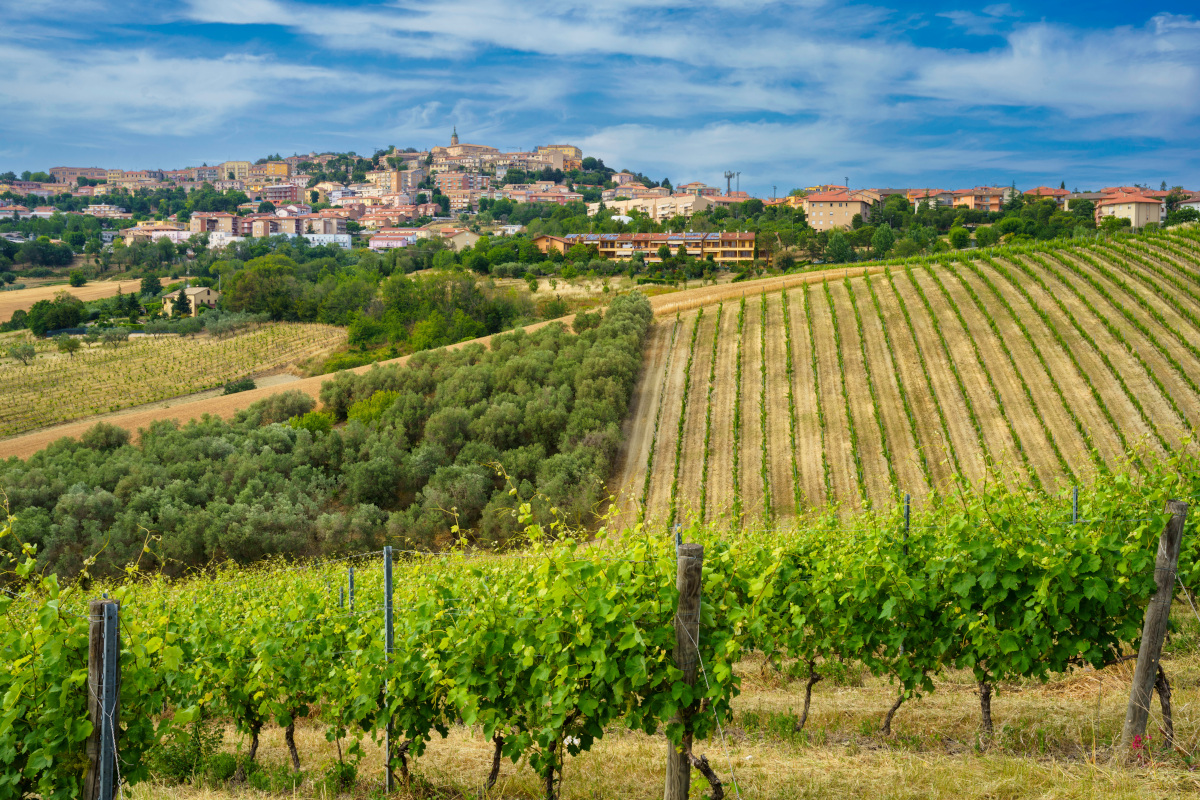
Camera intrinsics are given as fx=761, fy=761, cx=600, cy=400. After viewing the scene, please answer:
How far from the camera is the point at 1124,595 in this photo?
580 cm

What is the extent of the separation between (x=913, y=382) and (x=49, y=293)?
288 feet

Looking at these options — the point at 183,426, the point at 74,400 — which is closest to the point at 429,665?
the point at 183,426

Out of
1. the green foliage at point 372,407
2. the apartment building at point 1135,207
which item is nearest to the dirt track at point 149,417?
the green foliage at point 372,407

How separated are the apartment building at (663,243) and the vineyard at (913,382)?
40.7m

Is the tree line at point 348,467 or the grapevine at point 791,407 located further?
the tree line at point 348,467

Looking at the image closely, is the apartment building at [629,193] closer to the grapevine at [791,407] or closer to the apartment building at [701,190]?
the apartment building at [701,190]

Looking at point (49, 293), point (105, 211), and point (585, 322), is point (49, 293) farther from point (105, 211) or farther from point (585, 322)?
point (105, 211)

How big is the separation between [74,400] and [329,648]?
42.7 metres

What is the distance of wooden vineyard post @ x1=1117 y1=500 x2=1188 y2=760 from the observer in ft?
17.1

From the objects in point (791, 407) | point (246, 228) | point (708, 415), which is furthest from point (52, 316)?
point (246, 228)

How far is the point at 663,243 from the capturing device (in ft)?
270

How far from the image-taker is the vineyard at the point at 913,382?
73.6 ft

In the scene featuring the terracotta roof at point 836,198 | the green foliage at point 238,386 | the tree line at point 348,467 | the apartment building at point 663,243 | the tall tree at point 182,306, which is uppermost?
the terracotta roof at point 836,198

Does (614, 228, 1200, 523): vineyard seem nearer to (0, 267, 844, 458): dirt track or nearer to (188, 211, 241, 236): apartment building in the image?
(0, 267, 844, 458): dirt track
